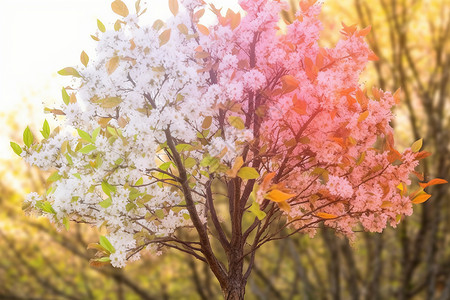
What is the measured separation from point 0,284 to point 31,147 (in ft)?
27.1

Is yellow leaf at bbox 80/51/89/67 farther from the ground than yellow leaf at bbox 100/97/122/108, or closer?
farther from the ground

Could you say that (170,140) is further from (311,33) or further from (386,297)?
(386,297)

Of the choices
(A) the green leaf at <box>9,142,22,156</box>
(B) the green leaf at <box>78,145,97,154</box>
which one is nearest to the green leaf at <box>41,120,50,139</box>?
(A) the green leaf at <box>9,142,22,156</box>

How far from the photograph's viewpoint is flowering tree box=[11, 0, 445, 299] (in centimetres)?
211

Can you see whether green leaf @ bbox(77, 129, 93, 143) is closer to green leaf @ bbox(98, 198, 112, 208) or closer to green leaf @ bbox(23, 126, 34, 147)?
green leaf @ bbox(98, 198, 112, 208)

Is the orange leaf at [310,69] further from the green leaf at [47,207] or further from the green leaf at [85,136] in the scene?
the green leaf at [47,207]

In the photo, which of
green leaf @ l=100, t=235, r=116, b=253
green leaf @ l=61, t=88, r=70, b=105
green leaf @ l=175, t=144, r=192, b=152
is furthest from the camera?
green leaf @ l=61, t=88, r=70, b=105

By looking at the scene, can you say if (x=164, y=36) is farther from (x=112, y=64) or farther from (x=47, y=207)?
(x=47, y=207)

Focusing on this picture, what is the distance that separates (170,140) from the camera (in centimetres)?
216

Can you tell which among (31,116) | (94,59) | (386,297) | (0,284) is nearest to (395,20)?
(386,297)

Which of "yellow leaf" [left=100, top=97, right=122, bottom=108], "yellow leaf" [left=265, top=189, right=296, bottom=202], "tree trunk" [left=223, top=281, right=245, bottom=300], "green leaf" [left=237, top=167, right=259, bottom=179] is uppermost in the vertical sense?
"yellow leaf" [left=100, top=97, right=122, bottom=108]

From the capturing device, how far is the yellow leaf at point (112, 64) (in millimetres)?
2070

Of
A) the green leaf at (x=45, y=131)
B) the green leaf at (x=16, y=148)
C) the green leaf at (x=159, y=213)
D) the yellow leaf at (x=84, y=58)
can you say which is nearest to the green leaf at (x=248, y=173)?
the green leaf at (x=159, y=213)

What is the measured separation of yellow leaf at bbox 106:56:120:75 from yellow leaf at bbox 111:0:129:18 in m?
0.25
